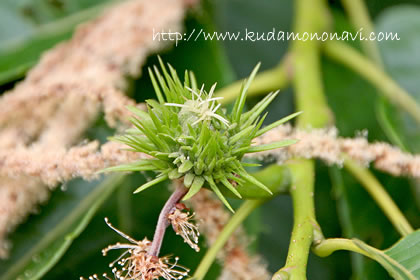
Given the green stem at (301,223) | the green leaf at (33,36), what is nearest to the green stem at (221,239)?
the green stem at (301,223)

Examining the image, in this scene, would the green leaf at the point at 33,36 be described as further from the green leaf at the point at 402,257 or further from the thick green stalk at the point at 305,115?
the green leaf at the point at 402,257

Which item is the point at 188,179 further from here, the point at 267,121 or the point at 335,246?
the point at 267,121

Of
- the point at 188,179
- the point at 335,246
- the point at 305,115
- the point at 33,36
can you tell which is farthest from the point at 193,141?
the point at 33,36

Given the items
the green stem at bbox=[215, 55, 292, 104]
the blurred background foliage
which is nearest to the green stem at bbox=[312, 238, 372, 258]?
the blurred background foliage

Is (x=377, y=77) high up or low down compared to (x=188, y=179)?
up

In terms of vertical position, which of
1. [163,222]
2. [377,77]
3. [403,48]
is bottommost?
[163,222]

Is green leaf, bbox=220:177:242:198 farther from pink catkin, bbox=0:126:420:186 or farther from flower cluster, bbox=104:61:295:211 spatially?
pink catkin, bbox=0:126:420:186
